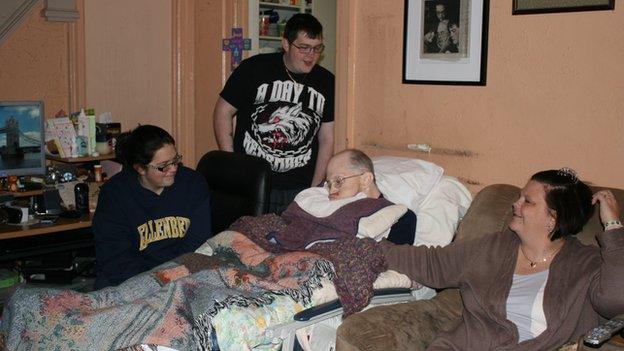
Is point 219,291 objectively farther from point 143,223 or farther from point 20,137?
point 20,137

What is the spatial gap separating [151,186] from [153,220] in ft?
0.47

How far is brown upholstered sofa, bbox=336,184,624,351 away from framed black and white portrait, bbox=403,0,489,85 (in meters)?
0.63

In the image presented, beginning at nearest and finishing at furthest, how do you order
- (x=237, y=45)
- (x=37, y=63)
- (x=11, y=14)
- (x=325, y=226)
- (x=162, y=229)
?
(x=325, y=226) < (x=162, y=229) < (x=11, y=14) < (x=37, y=63) < (x=237, y=45)

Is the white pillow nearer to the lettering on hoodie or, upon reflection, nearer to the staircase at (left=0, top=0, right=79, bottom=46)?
the lettering on hoodie

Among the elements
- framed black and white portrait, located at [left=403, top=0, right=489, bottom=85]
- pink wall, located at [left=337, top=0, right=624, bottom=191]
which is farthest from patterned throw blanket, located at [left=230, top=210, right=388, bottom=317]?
framed black and white portrait, located at [left=403, top=0, right=489, bottom=85]

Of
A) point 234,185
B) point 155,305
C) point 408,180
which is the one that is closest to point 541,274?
point 408,180

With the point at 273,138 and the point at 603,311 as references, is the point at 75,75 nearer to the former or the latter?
the point at 273,138

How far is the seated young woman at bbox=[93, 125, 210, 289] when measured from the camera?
9.94 feet

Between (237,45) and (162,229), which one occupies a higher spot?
(237,45)

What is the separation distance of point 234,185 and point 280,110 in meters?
0.68

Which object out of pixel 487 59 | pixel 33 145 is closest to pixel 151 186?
pixel 33 145

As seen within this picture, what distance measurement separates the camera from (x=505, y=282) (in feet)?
8.14

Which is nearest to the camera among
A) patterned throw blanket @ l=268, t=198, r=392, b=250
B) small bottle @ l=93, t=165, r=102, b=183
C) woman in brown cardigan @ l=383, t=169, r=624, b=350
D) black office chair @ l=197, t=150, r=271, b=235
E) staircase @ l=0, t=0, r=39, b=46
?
woman in brown cardigan @ l=383, t=169, r=624, b=350

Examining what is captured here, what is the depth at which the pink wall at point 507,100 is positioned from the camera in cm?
285
